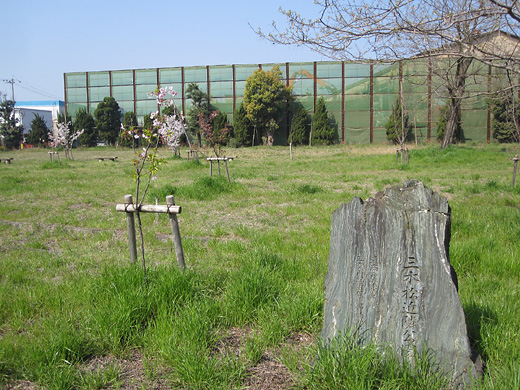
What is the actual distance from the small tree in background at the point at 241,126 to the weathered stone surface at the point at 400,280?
3945cm

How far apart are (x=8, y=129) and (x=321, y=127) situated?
34690mm

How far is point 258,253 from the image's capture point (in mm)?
4918

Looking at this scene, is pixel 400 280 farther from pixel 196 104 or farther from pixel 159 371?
pixel 196 104

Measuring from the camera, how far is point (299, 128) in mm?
41344

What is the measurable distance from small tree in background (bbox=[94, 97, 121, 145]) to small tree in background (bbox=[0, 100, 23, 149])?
32.7 ft

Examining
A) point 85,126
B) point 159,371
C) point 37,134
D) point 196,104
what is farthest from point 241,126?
point 159,371

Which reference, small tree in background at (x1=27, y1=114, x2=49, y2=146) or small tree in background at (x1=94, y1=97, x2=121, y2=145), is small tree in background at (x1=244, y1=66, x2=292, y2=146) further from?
small tree in background at (x1=27, y1=114, x2=49, y2=146)

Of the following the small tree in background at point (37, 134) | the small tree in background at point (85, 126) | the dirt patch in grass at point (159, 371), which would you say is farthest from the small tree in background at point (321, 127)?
the dirt patch in grass at point (159, 371)

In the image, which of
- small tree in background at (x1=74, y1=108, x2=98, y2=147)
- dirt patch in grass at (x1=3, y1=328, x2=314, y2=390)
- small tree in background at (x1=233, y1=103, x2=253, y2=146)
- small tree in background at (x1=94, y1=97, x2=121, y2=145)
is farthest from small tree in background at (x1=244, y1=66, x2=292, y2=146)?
dirt patch in grass at (x1=3, y1=328, x2=314, y2=390)

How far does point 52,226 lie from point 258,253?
16.4ft

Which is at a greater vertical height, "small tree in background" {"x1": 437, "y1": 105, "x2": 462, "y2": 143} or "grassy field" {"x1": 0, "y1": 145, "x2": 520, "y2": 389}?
"small tree in background" {"x1": 437, "y1": 105, "x2": 462, "y2": 143}

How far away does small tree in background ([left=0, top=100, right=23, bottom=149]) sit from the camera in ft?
153

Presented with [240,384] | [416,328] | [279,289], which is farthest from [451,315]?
[279,289]

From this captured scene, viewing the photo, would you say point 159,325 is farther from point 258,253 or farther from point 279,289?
point 258,253
